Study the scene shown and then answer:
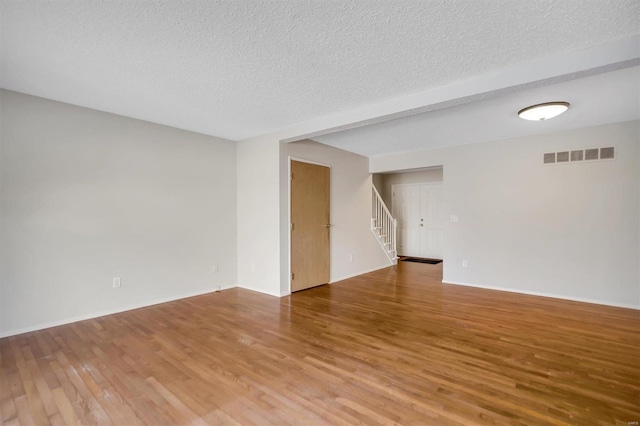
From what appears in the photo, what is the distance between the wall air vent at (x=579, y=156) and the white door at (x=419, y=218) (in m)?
3.20

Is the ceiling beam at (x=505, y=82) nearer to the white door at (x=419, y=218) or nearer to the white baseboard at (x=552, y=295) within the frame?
the white baseboard at (x=552, y=295)

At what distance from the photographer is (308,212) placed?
489 centimetres

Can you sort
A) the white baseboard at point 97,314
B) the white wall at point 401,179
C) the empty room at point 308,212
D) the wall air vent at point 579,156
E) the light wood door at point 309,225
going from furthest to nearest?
the white wall at point 401,179, the light wood door at point 309,225, the wall air vent at point 579,156, the white baseboard at point 97,314, the empty room at point 308,212

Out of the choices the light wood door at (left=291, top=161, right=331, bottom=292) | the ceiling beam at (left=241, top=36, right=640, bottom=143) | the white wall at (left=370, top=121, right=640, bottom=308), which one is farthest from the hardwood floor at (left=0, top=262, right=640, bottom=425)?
the ceiling beam at (left=241, top=36, right=640, bottom=143)

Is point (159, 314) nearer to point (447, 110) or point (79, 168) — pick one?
point (79, 168)

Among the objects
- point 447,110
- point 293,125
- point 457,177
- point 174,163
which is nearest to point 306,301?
point 293,125

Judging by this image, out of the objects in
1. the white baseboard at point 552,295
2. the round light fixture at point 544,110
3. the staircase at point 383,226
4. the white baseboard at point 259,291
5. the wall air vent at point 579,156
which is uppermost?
the round light fixture at point 544,110

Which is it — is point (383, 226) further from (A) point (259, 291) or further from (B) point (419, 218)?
(A) point (259, 291)

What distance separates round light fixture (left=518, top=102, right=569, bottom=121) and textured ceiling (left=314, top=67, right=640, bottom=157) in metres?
0.06

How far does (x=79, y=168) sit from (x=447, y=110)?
4.48m

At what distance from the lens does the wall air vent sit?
4039mm

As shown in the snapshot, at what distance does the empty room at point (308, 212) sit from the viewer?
1896mm

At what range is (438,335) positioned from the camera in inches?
118

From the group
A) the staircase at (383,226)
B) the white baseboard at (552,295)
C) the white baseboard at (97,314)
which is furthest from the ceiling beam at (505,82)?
the white baseboard at (552,295)
